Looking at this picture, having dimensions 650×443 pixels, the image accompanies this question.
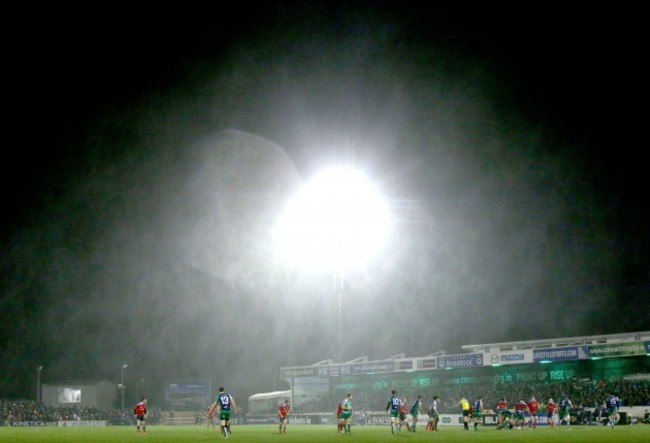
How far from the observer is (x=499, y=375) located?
5853 centimetres

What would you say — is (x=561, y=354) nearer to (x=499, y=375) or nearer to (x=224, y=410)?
(x=499, y=375)

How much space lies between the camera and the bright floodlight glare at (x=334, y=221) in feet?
208

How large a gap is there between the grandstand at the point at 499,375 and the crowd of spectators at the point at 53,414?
49.7 feet

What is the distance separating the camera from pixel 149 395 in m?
100

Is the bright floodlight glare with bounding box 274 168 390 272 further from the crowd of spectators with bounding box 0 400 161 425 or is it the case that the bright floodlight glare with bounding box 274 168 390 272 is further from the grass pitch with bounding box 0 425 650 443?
the grass pitch with bounding box 0 425 650 443

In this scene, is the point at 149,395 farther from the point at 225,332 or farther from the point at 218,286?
the point at 218,286

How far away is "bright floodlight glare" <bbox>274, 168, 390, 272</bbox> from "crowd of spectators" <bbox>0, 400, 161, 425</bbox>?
74.9 ft

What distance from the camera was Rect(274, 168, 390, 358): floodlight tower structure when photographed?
208ft

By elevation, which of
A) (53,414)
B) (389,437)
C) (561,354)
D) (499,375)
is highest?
(561,354)

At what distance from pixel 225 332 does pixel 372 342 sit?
16.9 metres

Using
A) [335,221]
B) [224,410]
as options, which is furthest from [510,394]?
[224,410]

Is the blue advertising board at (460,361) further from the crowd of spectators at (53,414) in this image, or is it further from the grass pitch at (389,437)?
the crowd of spectators at (53,414)

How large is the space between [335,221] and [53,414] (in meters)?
33.9

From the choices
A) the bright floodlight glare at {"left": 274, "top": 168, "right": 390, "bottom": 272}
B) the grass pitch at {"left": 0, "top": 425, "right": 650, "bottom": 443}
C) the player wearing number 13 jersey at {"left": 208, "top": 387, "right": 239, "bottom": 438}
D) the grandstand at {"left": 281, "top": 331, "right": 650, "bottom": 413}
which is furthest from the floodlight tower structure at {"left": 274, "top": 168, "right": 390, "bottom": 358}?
the player wearing number 13 jersey at {"left": 208, "top": 387, "right": 239, "bottom": 438}
